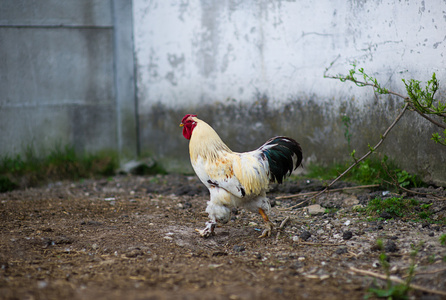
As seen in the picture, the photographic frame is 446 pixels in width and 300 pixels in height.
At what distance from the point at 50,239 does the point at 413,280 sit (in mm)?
3229

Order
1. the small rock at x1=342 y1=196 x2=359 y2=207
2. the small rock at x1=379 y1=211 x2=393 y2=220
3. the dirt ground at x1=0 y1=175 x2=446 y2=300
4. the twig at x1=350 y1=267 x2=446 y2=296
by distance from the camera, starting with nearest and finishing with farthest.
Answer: the twig at x1=350 y1=267 x2=446 y2=296, the dirt ground at x1=0 y1=175 x2=446 y2=300, the small rock at x1=379 y1=211 x2=393 y2=220, the small rock at x1=342 y1=196 x2=359 y2=207

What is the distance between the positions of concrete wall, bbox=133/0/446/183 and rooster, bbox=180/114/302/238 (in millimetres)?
1775

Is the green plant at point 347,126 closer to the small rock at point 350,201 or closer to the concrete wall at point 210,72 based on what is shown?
the concrete wall at point 210,72

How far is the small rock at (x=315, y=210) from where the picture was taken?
4.80 meters

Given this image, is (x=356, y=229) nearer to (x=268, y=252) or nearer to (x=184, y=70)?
(x=268, y=252)

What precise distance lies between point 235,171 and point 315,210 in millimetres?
1402

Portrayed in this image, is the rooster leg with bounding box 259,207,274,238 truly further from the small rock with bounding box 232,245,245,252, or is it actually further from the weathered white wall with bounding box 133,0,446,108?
the weathered white wall with bounding box 133,0,446,108

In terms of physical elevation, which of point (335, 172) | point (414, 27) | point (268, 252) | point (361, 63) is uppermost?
point (414, 27)

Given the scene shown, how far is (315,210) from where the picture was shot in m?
4.85

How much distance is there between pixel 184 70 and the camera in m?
6.96

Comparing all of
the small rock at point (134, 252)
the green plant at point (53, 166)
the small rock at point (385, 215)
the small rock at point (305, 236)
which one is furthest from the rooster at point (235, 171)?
the green plant at point (53, 166)

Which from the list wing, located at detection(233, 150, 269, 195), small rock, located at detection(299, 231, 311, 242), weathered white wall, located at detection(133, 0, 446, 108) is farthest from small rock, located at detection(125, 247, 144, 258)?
weathered white wall, located at detection(133, 0, 446, 108)

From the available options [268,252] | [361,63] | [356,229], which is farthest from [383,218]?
[361,63]

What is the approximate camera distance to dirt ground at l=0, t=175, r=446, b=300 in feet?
9.40
